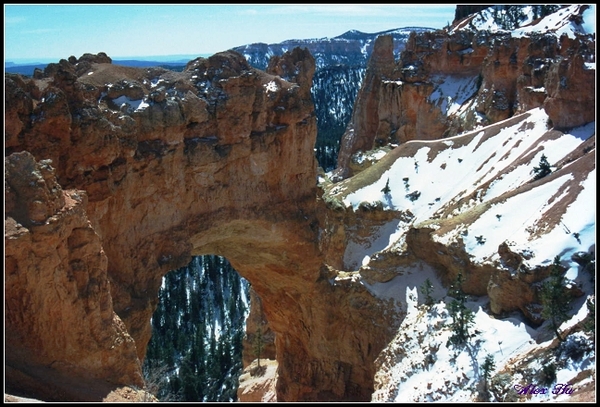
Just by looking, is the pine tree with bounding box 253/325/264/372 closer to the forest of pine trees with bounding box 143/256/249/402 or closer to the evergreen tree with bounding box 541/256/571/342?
the forest of pine trees with bounding box 143/256/249/402

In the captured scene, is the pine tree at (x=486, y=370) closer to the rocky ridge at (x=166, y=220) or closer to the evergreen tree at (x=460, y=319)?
the evergreen tree at (x=460, y=319)

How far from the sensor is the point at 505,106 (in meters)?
59.0

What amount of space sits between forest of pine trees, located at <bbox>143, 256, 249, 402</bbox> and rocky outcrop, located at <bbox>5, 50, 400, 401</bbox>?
1236 cm

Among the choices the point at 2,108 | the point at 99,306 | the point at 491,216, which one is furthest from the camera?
the point at 491,216

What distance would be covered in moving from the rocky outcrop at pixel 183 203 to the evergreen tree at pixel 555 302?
1035cm

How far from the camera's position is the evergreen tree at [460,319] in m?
24.9

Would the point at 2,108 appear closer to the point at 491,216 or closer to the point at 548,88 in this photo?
the point at 491,216

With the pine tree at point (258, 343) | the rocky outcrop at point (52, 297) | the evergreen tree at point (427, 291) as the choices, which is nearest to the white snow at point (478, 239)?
the evergreen tree at point (427, 291)

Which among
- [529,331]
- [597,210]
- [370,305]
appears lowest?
[370,305]

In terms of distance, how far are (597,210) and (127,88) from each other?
22.0m

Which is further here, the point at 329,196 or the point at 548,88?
the point at 329,196

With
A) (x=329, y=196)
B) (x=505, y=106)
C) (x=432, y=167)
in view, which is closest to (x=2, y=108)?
(x=329, y=196)

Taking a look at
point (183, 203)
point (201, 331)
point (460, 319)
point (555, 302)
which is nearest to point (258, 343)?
point (201, 331)

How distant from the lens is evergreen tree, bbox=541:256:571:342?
2211cm
